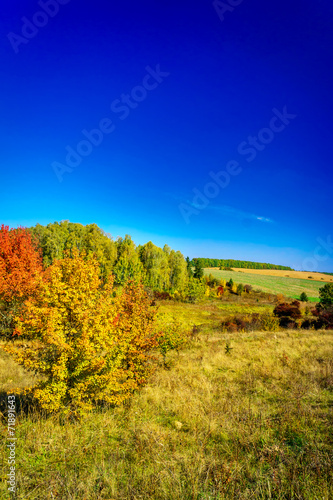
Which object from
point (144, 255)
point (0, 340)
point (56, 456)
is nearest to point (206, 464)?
point (56, 456)

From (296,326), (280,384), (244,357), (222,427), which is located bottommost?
(296,326)

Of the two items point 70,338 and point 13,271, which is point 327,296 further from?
point 13,271

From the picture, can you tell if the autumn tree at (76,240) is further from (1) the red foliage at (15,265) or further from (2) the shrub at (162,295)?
(1) the red foliage at (15,265)

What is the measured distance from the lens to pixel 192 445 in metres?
4.70

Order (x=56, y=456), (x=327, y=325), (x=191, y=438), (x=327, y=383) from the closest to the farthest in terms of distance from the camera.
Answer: (x=56, y=456) < (x=191, y=438) < (x=327, y=383) < (x=327, y=325)

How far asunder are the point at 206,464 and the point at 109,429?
259 centimetres

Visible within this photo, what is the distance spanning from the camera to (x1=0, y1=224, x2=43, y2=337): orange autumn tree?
1352cm

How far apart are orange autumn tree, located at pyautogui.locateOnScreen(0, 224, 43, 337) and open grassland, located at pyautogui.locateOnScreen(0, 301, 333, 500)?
21.2 feet

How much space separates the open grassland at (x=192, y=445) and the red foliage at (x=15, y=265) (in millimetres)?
6379

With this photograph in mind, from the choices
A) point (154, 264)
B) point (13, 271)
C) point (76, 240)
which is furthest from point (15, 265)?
point (154, 264)

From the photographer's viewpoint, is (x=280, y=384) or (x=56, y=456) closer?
(x=56, y=456)

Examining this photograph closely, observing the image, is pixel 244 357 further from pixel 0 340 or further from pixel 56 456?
pixel 0 340

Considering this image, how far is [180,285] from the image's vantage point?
50.7m

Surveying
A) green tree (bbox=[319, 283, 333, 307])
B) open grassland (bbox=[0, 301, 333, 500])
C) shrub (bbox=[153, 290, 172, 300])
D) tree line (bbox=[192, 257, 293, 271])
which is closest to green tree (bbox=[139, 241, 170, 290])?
shrub (bbox=[153, 290, 172, 300])
